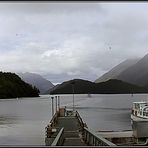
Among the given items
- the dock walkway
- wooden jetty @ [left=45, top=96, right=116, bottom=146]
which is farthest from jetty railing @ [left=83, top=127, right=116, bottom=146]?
the dock walkway

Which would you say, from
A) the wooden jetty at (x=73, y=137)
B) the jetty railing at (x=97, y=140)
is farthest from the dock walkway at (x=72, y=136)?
the jetty railing at (x=97, y=140)

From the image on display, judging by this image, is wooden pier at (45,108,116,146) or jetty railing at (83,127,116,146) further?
wooden pier at (45,108,116,146)

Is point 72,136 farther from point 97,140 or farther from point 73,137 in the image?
point 97,140

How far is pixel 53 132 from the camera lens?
2750 cm

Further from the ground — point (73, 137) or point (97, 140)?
point (97, 140)

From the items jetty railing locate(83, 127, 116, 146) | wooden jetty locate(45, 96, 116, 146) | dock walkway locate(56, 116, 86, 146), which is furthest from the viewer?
dock walkway locate(56, 116, 86, 146)

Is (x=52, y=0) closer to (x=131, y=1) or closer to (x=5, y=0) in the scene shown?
(x=5, y=0)

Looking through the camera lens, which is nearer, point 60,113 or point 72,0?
point 72,0

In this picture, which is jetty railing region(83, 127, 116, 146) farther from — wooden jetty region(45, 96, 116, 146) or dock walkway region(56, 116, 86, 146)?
dock walkway region(56, 116, 86, 146)

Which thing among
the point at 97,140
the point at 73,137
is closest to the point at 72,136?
the point at 73,137

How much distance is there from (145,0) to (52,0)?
2153 millimetres

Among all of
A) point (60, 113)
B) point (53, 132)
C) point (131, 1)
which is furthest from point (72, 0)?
point (60, 113)

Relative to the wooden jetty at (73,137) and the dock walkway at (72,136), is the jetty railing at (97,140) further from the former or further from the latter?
the dock walkway at (72,136)

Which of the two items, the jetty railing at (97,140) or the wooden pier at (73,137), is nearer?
the jetty railing at (97,140)
